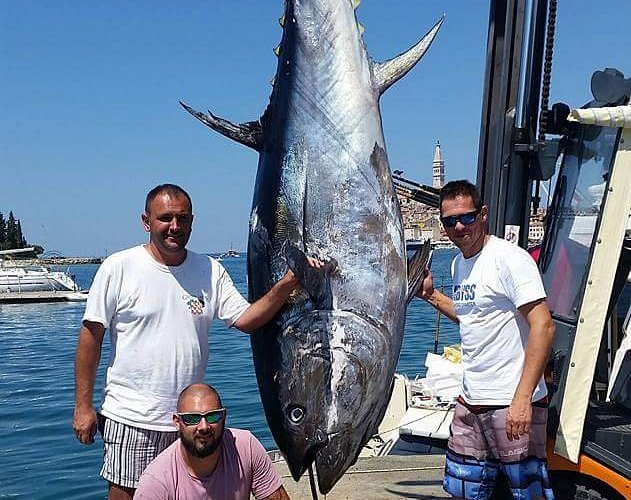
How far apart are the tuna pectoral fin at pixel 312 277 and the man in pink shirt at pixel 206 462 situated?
1.45ft

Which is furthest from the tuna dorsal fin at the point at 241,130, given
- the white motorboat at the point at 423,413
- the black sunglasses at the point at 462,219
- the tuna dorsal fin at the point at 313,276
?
the white motorboat at the point at 423,413

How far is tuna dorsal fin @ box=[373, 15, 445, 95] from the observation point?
2.24 metres

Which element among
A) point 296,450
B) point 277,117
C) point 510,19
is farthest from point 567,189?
point 296,450

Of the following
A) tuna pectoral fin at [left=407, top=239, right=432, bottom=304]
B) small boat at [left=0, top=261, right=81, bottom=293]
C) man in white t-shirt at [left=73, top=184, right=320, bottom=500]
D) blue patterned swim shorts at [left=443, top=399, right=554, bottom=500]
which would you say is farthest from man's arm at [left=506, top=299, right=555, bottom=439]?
small boat at [left=0, top=261, right=81, bottom=293]

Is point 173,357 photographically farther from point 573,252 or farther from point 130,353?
point 573,252

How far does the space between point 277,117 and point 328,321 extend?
0.70 meters

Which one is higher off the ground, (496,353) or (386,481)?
(496,353)

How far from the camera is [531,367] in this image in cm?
240

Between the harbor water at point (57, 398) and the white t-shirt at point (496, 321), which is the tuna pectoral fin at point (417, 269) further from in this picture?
the harbor water at point (57, 398)

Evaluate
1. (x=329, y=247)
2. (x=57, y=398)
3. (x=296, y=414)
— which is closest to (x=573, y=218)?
(x=329, y=247)

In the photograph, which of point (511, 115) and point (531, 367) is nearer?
point (531, 367)

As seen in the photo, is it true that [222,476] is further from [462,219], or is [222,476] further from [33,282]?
[33,282]

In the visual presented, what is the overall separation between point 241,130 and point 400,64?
56 cm

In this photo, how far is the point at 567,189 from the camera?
3.31 metres
